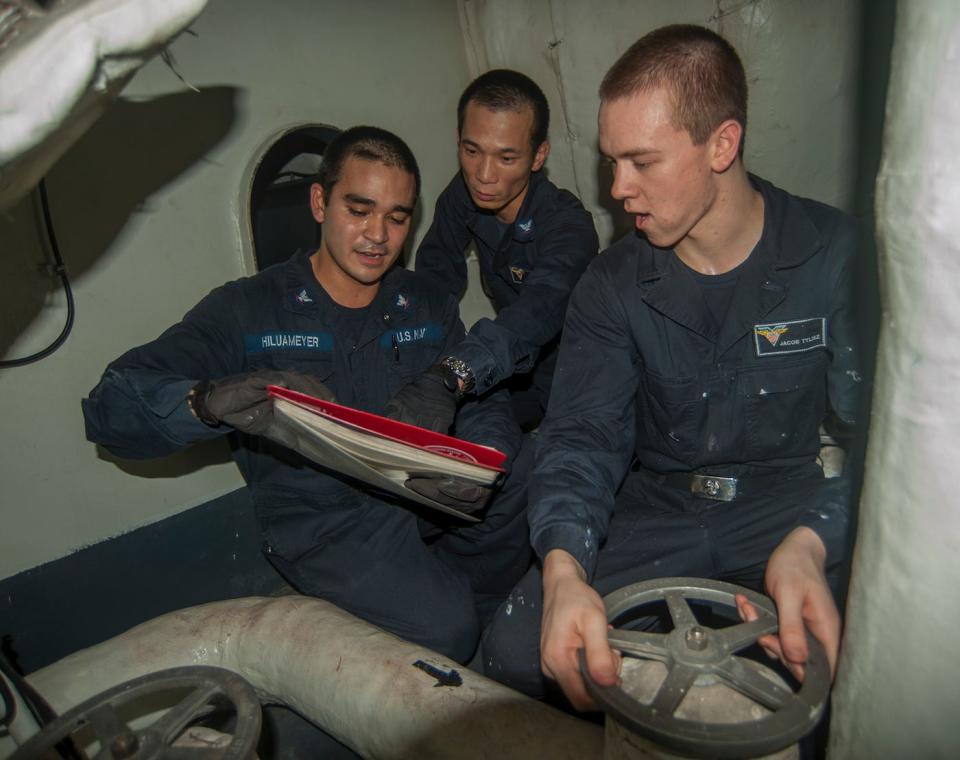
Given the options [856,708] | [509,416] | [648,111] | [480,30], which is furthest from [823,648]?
[480,30]

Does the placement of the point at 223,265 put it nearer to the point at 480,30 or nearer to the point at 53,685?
the point at 53,685

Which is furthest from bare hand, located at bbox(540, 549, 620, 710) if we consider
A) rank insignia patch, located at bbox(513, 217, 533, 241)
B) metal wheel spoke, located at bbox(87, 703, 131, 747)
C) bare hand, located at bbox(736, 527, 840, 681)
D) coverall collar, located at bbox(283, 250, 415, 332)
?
rank insignia patch, located at bbox(513, 217, 533, 241)

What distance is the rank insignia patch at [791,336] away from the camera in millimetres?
1629

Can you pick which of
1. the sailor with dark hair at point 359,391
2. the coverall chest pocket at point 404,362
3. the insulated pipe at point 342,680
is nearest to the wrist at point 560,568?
the insulated pipe at point 342,680

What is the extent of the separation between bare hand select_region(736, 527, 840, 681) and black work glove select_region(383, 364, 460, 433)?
0.98 m

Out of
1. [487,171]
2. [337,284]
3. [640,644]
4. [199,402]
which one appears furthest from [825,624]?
[487,171]

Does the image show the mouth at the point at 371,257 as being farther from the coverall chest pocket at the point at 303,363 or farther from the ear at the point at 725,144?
the ear at the point at 725,144

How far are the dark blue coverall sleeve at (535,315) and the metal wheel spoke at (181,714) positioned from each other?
3.70 ft

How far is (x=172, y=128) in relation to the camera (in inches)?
85.0

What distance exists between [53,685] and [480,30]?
2.98 m

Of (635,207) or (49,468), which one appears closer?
(635,207)

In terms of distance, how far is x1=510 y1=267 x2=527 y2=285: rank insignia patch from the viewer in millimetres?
2693

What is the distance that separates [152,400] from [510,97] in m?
1.68

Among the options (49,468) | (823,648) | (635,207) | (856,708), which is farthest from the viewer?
(49,468)
